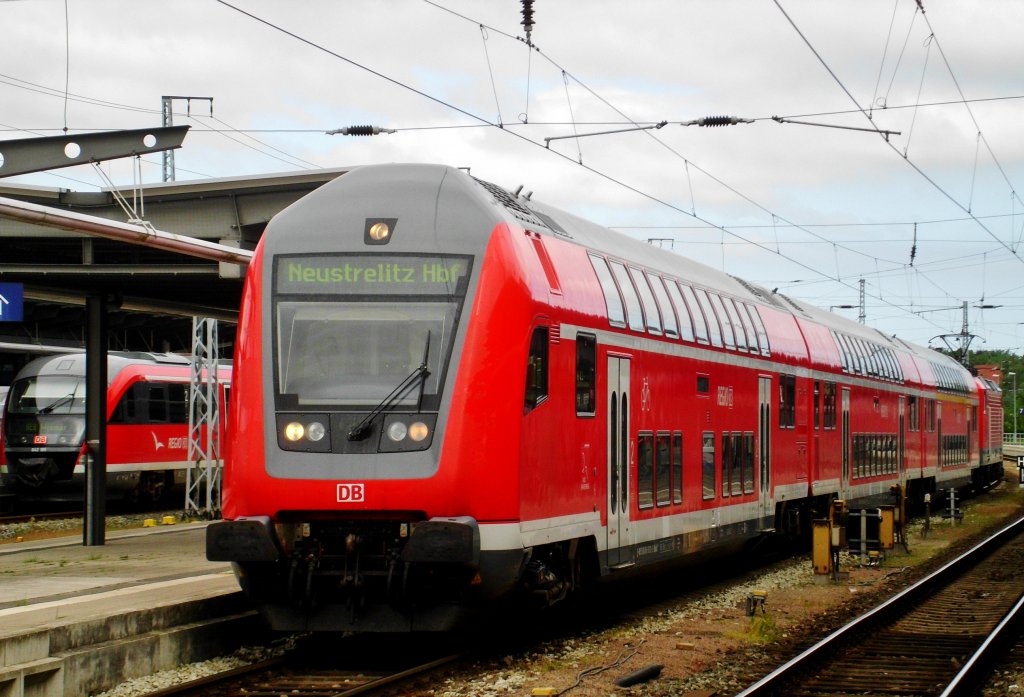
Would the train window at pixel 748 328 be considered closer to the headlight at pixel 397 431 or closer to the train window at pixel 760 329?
the train window at pixel 760 329

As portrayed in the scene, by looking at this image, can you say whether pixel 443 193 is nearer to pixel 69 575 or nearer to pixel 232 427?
pixel 232 427

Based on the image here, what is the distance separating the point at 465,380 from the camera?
10.6 metres

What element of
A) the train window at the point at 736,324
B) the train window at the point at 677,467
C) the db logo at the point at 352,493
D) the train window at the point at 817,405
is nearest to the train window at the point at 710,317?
the train window at the point at 736,324

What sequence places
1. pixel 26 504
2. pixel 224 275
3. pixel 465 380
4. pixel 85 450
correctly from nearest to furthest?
pixel 465 380 < pixel 224 275 < pixel 85 450 < pixel 26 504

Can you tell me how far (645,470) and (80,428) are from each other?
19705 mm

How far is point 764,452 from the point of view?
18875 millimetres

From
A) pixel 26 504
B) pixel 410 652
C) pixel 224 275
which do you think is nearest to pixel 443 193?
pixel 410 652

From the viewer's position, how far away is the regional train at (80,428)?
30656 millimetres

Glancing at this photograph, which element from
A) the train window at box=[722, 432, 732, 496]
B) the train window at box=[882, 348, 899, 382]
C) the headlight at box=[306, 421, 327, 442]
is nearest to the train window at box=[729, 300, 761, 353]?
the train window at box=[722, 432, 732, 496]

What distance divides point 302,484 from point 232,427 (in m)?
0.90

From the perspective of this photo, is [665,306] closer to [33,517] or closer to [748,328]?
[748,328]

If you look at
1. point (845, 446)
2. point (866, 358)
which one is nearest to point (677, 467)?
point (845, 446)

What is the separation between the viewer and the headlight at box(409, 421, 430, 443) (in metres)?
10.6

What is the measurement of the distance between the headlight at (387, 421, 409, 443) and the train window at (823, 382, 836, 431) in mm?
13342
